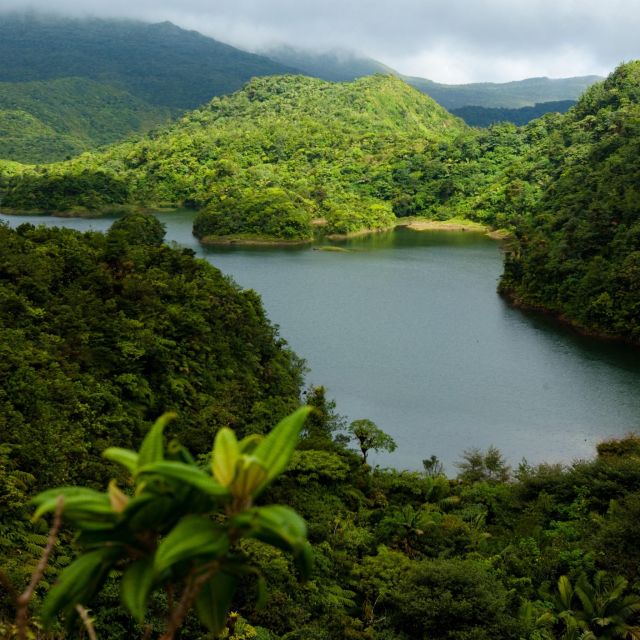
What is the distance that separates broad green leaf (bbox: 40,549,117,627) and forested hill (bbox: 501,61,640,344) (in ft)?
130

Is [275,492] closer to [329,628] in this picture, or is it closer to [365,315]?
[329,628]

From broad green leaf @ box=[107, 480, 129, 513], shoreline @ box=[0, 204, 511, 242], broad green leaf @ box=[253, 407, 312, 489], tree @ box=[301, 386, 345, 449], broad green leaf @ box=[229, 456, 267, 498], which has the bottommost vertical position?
tree @ box=[301, 386, 345, 449]

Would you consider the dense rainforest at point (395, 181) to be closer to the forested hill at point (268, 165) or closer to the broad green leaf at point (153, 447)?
the forested hill at point (268, 165)

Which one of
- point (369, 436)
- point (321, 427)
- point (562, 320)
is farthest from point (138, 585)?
point (562, 320)

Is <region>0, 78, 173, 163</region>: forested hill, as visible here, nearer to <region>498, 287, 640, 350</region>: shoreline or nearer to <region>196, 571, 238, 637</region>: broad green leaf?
<region>498, 287, 640, 350</region>: shoreline

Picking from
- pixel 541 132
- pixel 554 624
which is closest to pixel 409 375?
pixel 554 624

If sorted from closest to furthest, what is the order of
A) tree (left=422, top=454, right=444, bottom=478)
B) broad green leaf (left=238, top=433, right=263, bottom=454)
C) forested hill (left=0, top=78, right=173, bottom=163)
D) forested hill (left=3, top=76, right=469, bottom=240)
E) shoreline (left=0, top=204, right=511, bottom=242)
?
broad green leaf (left=238, top=433, right=263, bottom=454) → tree (left=422, top=454, right=444, bottom=478) → shoreline (left=0, top=204, right=511, bottom=242) → forested hill (left=3, top=76, right=469, bottom=240) → forested hill (left=0, top=78, right=173, bottom=163)

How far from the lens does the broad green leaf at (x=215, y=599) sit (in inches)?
61.2

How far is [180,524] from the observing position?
144 cm

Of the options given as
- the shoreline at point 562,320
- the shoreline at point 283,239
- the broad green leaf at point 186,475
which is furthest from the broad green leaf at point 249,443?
the shoreline at point 283,239

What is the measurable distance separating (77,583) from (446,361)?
33606 mm

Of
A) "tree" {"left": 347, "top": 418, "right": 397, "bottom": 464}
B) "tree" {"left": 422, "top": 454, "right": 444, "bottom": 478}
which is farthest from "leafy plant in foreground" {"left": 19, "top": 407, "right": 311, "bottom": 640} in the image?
"tree" {"left": 422, "top": 454, "right": 444, "bottom": 478}

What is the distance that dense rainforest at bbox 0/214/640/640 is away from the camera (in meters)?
12.0

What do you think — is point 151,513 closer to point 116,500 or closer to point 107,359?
point 116,500
